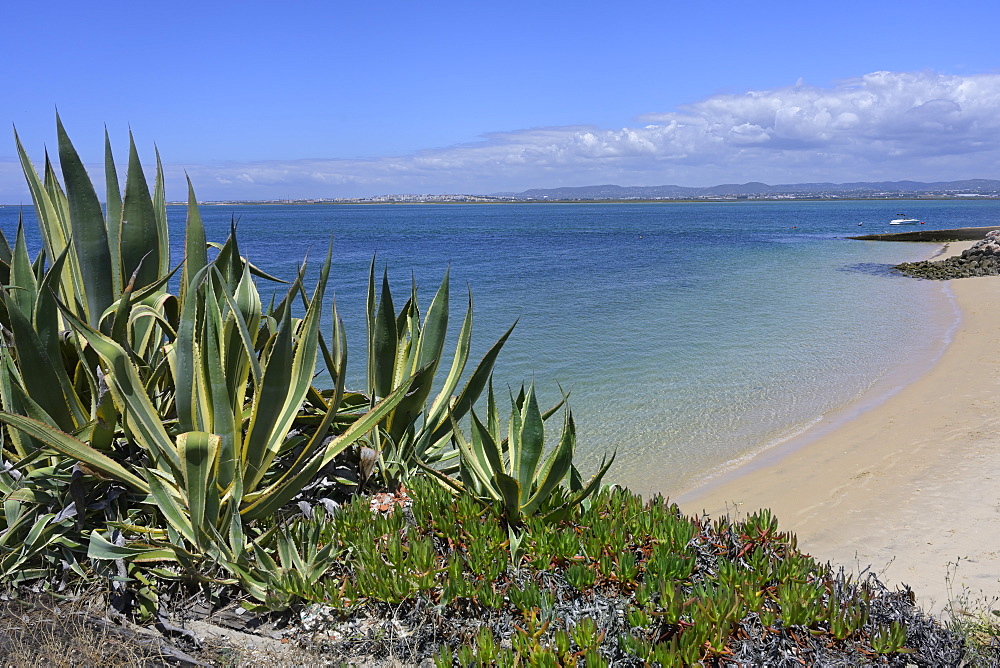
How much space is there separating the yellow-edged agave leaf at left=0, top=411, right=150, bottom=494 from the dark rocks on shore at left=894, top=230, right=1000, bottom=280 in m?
25.1

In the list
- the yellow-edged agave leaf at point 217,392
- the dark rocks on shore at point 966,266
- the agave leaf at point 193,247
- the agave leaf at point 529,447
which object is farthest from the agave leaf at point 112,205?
the dark rocks on shore at point 966,266

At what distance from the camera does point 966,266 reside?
23281 mm

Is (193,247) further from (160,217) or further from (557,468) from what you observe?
(557,468)

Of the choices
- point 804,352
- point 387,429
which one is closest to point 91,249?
point 387,429

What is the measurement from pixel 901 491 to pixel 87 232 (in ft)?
19.6

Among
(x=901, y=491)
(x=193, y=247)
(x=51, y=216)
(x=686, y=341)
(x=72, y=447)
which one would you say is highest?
(x=51, y=216)

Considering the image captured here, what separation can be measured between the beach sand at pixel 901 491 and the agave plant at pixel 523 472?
149cm

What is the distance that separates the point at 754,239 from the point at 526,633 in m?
48.6

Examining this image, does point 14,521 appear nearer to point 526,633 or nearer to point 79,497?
point 79,497

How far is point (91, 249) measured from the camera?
306cm

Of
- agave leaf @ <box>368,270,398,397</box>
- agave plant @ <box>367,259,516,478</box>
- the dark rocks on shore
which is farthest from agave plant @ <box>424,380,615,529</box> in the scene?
the dark rocks on shore

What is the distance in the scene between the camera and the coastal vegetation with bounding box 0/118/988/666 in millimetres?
2123

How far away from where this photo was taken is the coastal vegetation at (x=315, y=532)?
2123 millimetres

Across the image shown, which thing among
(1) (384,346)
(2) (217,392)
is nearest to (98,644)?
(2) (217,392)
